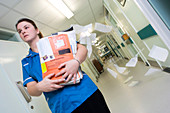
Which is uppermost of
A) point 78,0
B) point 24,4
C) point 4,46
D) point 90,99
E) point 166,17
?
point 24,4

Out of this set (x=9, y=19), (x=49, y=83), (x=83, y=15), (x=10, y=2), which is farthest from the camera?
(x=83, y=15)

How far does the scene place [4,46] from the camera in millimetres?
1656

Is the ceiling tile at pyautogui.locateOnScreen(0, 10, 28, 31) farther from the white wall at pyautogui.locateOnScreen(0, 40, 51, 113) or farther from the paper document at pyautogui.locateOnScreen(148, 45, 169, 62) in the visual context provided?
the paper document at pyautogui.locateOnScreen(148, 45, 169, 62)

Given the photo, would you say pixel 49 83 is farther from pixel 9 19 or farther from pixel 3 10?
Answer: pixel 9 19

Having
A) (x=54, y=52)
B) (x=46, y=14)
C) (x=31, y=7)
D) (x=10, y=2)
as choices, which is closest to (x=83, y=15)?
(x=46, y=14)

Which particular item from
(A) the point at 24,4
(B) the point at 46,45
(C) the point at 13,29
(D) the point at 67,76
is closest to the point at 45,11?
(A) the point at 24,4

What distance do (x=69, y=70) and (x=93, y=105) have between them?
286mm

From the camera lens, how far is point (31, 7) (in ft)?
7.09

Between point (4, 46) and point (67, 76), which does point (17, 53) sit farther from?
point (67, 76)

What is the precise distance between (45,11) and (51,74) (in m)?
Result: 2.65

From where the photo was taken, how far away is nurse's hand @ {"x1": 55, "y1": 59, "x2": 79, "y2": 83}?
19.1 inches

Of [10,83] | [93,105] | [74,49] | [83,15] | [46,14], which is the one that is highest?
[46,14]

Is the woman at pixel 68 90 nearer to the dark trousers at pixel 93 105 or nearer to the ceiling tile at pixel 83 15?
the dark trousers at pixel 93 105

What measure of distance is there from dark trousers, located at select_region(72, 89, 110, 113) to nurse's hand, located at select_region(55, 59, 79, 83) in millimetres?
191
